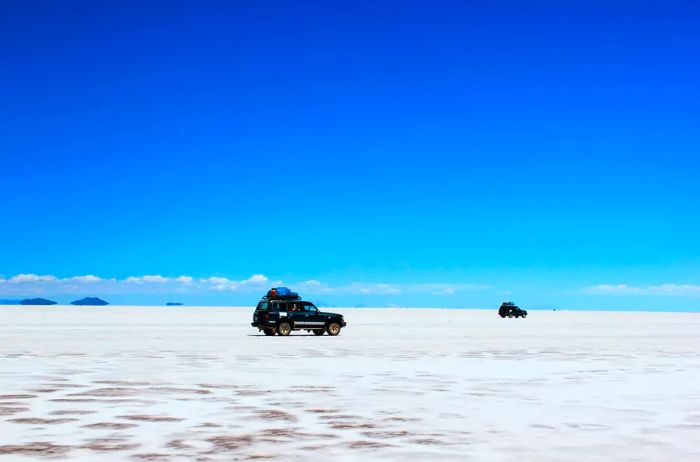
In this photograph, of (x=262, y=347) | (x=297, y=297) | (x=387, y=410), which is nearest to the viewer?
(x=387, y=410)

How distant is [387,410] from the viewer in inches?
577

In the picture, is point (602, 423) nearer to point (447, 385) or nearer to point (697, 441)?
point (697, 441)

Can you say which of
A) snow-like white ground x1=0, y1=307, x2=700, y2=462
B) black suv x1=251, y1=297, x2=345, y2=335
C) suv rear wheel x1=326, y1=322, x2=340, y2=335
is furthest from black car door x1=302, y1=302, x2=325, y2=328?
snow-like white ground x1=0, y1=307, x2=700, y2=462

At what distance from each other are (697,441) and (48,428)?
894 cm

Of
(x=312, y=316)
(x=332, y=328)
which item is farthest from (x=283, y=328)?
(x=332, y=328)

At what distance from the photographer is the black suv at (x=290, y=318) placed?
43.4 meters

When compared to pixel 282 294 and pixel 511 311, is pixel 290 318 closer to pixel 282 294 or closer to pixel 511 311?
pixel 282 294

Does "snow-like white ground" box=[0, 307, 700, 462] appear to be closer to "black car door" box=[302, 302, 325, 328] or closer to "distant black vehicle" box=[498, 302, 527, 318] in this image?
"black car door" box=[302, 302, 325, 328]

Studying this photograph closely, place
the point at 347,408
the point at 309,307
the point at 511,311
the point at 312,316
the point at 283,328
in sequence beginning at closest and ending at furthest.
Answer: the point at 347,408
the point at 283,328
the point at 312,316
the point at 309,307
the point at 511,311

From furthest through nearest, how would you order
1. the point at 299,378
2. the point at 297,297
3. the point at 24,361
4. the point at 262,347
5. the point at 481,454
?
the point at 297,297 → the point at 262,347 → the point at 24,361 → the point at 299,378 → the point at 481,454

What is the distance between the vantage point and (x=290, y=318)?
43.7 metres

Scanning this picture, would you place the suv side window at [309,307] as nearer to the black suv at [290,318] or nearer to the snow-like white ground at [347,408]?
the black suv at [290,318]

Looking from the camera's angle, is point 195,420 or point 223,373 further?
point 223,373

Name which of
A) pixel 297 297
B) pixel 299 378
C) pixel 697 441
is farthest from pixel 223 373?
pixel 297 297
